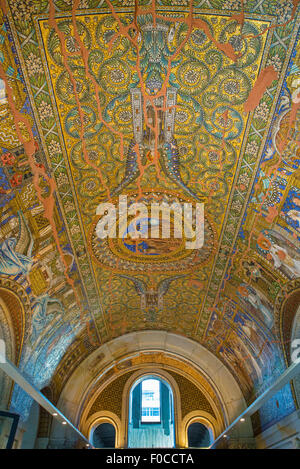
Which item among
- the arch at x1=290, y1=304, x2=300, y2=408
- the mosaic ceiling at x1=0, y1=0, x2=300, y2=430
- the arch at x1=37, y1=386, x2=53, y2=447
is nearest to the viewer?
the mosaic ceiling at x1=0, y1=0, x2=300, y2=430

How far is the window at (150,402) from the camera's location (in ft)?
46.6

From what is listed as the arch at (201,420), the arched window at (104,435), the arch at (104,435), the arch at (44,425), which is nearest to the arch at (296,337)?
the arch at (201,420)

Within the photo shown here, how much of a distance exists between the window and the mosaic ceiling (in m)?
7.74

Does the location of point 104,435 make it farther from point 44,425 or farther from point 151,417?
point 44,425

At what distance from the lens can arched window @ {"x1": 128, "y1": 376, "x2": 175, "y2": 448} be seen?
12.7 m

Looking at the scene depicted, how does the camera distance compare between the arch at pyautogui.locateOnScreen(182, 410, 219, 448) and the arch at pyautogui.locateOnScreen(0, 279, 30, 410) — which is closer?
the arch at pyautogui.locateOnScreen(0, 279, 30, 410)

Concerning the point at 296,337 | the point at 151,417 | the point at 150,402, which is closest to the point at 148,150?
the point at 296,337

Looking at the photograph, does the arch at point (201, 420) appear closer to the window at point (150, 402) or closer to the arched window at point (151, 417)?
the arched window at point (151, 417)

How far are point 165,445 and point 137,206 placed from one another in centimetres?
1032

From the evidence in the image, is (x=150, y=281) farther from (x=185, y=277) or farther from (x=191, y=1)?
(x=191, y=1)

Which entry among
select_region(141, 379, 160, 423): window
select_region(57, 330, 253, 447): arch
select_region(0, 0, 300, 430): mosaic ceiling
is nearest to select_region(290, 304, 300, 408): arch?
select_region(0, 0, 300, 430): mosaic ceiling

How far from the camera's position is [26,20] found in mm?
3703

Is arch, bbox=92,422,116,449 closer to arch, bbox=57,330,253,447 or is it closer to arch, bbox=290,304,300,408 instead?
arch, bbox=57,330,253,447

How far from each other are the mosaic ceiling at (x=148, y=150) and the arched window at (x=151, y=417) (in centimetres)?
559
